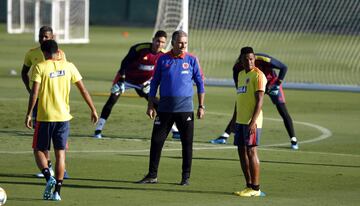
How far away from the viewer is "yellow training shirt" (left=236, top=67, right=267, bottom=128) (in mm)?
13281

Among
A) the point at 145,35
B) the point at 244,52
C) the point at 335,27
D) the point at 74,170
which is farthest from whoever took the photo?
the point at 145,35

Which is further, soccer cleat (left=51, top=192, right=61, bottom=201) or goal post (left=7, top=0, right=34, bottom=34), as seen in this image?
goal post (left=7, top=0, right=34, bottom=34)

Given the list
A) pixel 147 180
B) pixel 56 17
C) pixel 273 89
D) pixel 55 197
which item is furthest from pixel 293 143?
pixel 56 17

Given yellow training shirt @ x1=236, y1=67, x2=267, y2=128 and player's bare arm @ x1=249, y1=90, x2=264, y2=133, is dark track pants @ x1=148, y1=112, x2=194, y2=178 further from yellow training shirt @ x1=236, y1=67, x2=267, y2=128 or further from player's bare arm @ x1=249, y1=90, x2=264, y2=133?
player's bare arm @ x1=249, y1=90, x2=264, y2=133

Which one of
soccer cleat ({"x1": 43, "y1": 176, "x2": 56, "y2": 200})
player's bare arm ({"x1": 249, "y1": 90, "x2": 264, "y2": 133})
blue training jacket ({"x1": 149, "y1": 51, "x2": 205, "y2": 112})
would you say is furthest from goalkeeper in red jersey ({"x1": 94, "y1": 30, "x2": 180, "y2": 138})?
soccer cleat ({"x1": 43, "y1": 176, "x2": 56, "y2": 200})

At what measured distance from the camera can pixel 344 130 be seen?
20891 millimetres

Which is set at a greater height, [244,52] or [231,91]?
[244,52]

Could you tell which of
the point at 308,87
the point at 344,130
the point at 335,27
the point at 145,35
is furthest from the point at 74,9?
the point at 344,130

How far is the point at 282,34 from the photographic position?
52812 mm

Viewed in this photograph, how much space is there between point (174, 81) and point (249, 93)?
1.27 meters

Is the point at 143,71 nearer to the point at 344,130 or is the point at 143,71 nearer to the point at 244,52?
the point at 344,130

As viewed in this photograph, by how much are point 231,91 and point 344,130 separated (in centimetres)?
800

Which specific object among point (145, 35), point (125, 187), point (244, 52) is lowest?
point (145, 35)

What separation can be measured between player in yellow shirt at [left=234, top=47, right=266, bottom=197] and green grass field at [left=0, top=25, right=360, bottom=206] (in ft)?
1.04
